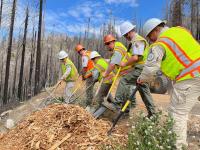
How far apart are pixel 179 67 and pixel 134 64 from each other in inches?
103

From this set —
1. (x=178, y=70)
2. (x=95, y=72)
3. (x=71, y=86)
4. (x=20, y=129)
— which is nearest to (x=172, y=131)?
(x=178, y=70)

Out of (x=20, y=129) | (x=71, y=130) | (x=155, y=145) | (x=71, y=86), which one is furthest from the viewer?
(x=71, y=86)

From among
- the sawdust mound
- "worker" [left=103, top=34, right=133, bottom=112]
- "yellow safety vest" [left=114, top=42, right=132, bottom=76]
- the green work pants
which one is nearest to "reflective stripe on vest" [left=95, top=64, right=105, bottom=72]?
"worker" [left=103, top=34, right=133, bottom=112]

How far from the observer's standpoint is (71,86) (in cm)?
1273

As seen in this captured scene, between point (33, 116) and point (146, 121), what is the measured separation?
3045 millimetres

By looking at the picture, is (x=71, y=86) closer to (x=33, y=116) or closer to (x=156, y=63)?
(x=33, y=116)

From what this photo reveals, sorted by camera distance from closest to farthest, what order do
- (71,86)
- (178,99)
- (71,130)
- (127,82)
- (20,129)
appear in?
(178,99), (71,130), (20,129), (127,82), (71,86)

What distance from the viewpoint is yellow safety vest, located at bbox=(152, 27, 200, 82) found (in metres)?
5.88

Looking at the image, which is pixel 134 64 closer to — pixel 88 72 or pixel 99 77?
pixel 99 77

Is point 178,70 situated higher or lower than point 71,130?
higher

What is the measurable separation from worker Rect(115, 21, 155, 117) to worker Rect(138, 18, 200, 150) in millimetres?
2128

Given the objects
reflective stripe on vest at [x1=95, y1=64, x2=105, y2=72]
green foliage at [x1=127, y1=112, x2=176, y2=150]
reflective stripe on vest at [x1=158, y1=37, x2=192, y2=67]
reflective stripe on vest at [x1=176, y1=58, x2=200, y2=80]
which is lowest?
green foliage at [x1=127, y1=112, x2=176, y2=150]

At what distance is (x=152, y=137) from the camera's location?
557 cm

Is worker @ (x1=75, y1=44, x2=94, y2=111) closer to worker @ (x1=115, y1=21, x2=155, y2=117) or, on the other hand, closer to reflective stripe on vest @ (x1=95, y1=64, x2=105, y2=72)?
reflective stripe on vest @ (x1=95, y1=64, x2=105, y2=72)
